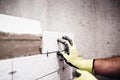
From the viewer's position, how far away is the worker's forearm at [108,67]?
2.22 meters

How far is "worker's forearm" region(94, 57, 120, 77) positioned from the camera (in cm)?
222

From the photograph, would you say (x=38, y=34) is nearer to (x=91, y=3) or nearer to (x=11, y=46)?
(x=11, y=46)

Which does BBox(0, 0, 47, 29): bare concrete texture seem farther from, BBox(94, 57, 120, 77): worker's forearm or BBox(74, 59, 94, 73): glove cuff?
BBox(94, 57, 120, 77): worker's forearm

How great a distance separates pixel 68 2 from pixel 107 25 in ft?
3.06

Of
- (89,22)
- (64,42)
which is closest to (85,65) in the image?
(64,42)

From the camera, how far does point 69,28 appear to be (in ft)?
9.79

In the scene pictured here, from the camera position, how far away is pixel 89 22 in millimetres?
3146

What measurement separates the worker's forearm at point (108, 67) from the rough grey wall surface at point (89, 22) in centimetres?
83

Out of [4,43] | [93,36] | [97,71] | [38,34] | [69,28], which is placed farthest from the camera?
[93,36]

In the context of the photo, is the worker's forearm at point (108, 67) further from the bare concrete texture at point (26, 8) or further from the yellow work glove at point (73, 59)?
the bare concrete texture at point (26, 8)

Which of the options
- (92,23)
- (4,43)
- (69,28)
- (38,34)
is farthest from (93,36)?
(4,43)

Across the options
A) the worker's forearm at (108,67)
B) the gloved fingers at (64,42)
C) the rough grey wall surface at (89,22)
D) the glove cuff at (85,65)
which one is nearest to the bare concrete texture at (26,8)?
the rough grey wall surface at (89,22)

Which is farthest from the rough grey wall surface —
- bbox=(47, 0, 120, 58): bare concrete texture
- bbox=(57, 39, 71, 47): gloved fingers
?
bbox=(57, 39, 71, 47): gloved fingers

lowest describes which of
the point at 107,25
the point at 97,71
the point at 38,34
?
the point at 97,71
